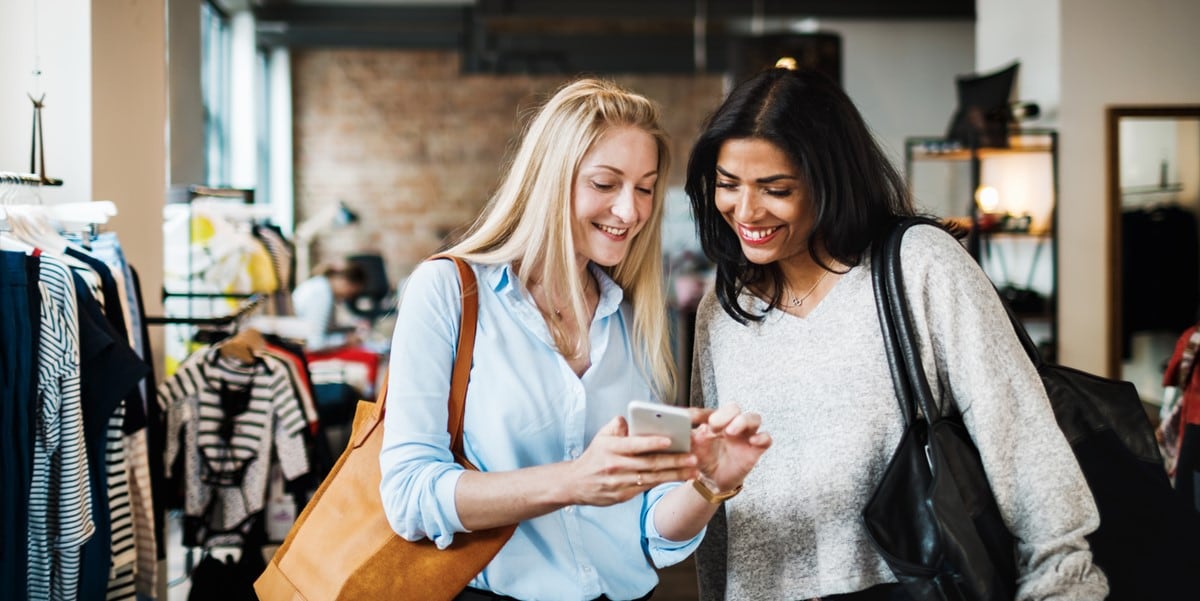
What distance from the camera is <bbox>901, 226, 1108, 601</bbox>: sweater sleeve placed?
1.33 metres

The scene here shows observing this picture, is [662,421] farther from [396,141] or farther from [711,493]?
[396,141]

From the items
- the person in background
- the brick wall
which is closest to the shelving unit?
the person in background

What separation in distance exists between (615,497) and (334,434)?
435 cm

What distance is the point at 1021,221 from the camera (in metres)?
5.84

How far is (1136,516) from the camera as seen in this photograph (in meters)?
1.46

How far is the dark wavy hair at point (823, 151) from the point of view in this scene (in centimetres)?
155

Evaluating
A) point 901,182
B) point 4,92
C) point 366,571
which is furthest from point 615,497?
point 4,92

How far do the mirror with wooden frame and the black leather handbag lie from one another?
4646 mm

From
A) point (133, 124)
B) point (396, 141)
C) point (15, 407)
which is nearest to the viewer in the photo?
point (15, 407)

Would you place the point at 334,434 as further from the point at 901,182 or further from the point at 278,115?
the point at 278,115

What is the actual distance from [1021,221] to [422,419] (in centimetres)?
522

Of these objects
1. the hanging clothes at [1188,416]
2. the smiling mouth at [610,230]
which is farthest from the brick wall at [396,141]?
the smiling mouth at [610,230]

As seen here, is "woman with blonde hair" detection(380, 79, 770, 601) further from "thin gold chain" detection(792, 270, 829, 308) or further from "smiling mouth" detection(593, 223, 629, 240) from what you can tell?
"thin gold chain" detection(792, 270, 829, 308)

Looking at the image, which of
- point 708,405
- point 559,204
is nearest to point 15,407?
point 559,204
